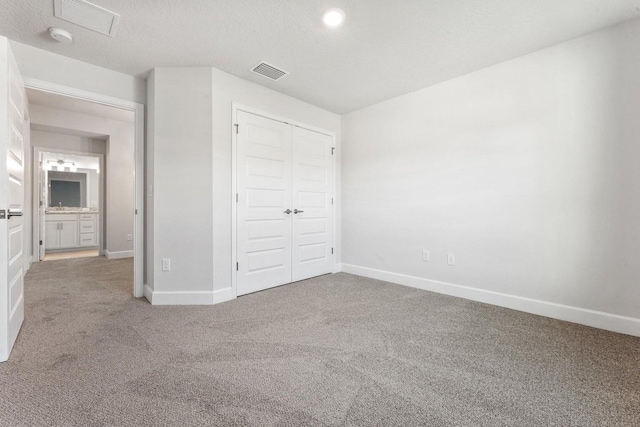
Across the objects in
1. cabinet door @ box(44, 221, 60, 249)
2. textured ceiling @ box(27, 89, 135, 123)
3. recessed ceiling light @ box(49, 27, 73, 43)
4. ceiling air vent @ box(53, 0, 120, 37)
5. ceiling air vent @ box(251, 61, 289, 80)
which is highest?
textured ceiling @ box(27, 89, 135, 123)

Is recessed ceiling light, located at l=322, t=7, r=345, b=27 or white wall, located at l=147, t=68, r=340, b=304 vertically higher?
recessed ceiling light, located at l=322, t=7, r=345, b=27

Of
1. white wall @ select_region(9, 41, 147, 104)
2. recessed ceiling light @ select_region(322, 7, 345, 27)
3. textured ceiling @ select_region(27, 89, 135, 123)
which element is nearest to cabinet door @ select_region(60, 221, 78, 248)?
textured ceiling @ select_region(27, 89, 135, 123)

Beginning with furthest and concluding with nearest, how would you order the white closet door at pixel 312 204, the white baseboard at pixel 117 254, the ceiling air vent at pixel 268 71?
the white baseboard at pixel 117 254
the white closet door at pixel 312 204
the ceiling air vent at pixel 268 71

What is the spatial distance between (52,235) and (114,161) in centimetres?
242

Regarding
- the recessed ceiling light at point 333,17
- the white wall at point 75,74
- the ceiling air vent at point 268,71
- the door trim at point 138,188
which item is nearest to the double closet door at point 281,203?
the ceiling air vent at point 268,71

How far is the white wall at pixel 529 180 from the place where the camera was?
7.25 ft

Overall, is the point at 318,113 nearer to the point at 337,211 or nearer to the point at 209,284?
the point at 337,211

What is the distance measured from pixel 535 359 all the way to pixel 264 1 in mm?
2981

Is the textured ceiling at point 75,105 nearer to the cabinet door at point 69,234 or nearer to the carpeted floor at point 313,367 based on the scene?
the cabinet door at point 69,234

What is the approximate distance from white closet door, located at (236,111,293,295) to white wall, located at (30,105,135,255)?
327 centimetres

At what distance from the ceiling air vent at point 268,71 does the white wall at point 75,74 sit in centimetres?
132

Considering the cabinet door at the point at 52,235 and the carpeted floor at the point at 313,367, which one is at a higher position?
the cabinet door at the point at 52,235

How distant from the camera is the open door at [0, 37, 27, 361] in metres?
1.75

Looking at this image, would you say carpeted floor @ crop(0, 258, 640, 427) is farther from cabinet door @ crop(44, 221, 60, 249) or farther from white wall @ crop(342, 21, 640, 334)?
cabinet door @ crop(44, 221, 60, 249)
